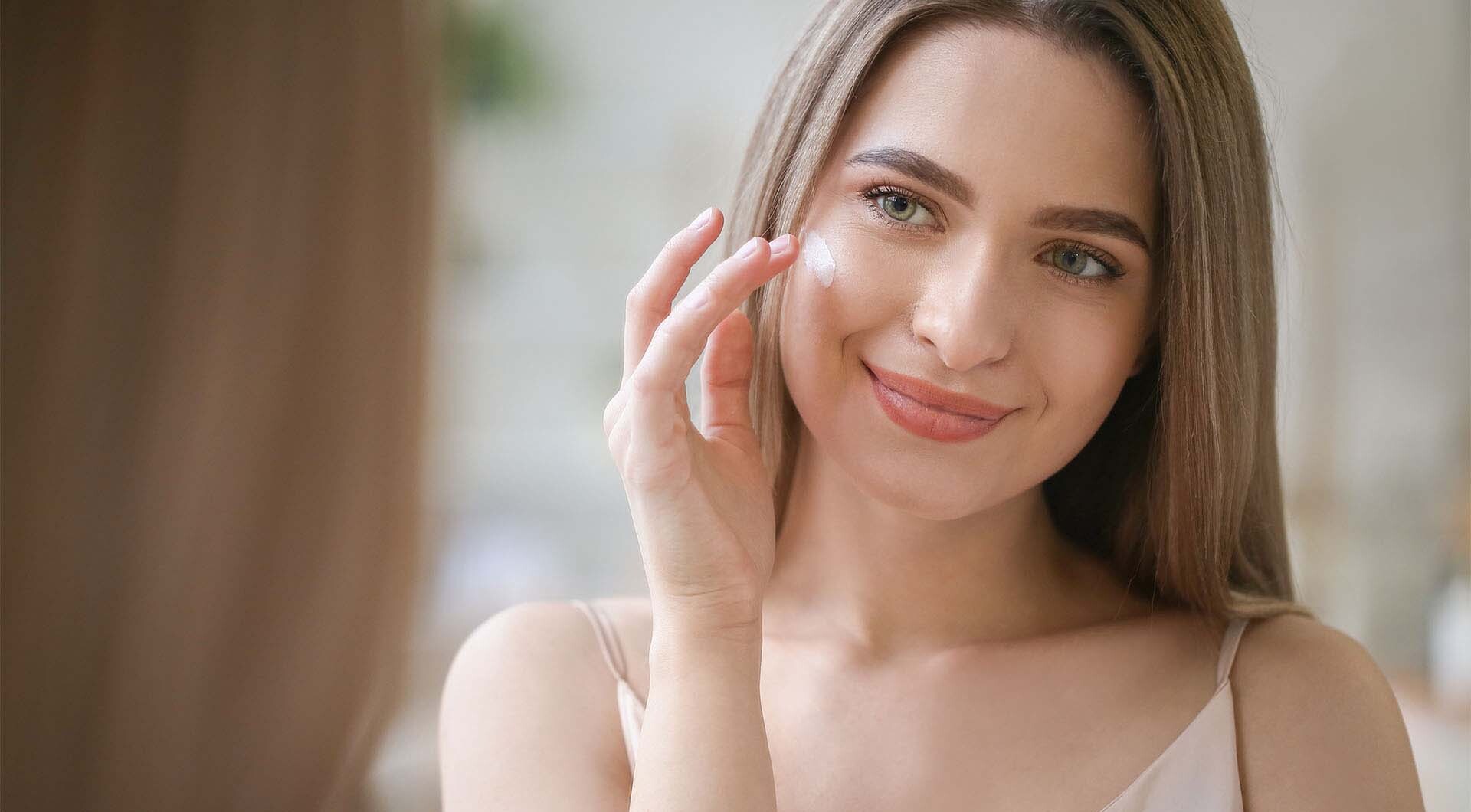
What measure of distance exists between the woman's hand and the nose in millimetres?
→ 139

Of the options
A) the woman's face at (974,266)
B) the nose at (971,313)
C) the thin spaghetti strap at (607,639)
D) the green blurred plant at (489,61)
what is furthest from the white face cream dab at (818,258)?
the green blurred plant at (489,61)

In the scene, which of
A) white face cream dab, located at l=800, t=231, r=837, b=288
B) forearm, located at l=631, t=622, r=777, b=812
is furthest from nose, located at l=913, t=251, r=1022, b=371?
forearm, located at l=631, t=622, r=777, b=812

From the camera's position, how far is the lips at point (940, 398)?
3.20 ft

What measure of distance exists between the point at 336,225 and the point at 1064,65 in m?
0.89

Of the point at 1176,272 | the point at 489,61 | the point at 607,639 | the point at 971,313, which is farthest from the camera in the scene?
the point at 489,61

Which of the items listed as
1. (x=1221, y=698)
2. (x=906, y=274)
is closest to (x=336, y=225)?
(x=906, y=274)

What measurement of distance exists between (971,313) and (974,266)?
5 cm

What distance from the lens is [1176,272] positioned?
3.35 feet

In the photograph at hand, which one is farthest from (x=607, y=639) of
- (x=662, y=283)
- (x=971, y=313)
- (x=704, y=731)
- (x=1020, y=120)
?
(x=1020, y=120)

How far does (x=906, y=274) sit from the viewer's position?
97 cm

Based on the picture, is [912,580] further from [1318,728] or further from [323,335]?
[323,335]

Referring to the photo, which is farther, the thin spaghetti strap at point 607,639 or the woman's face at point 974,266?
the thin spaghetti strap at point 607,639

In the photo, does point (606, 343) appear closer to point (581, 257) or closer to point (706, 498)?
point (581, 257)

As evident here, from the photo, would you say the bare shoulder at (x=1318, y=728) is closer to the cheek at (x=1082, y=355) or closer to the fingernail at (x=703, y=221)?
the cheek at (x=1082, y=355)
